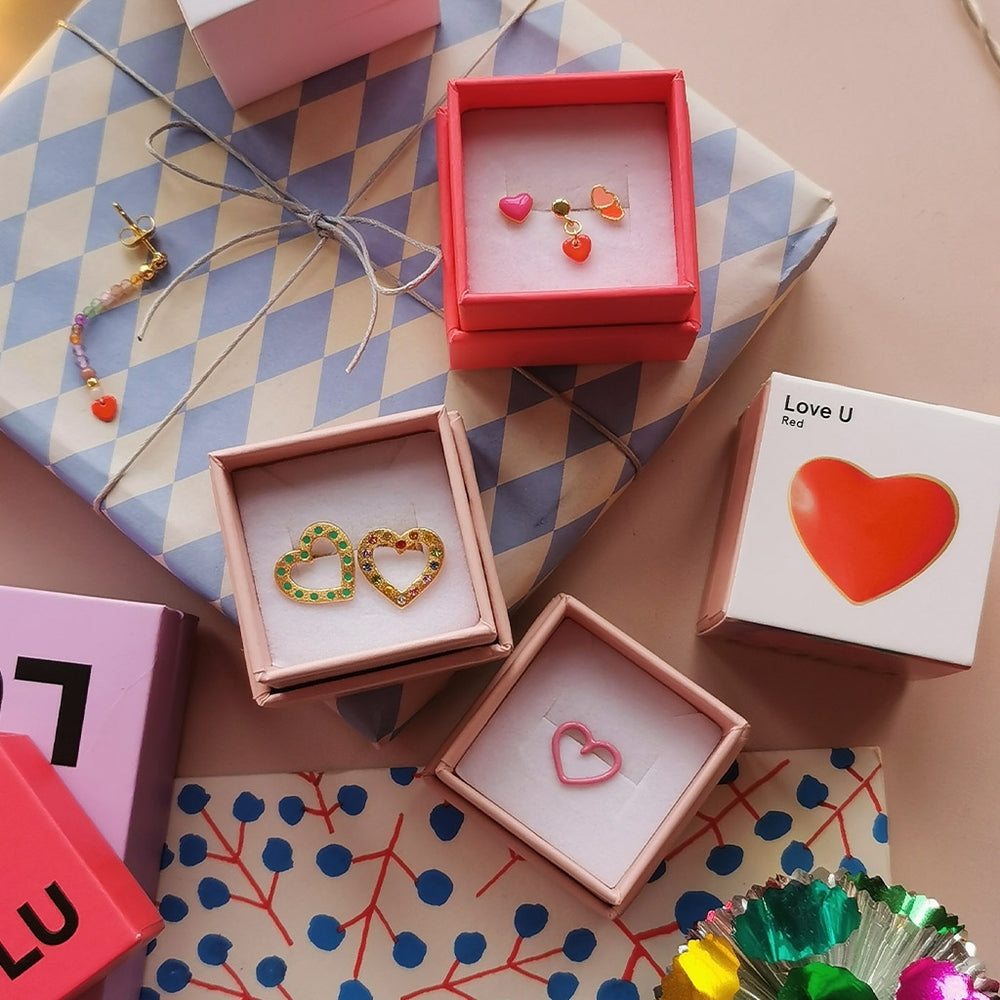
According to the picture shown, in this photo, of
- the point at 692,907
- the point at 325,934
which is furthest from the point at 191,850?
the point at 692,907

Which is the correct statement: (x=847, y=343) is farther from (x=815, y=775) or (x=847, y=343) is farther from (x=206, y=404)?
(x=206, y=404)

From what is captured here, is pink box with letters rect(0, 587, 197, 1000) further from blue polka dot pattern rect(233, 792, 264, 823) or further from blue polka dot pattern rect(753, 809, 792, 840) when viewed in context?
blue polka dot pattern rect(753, 809, 792, 840)

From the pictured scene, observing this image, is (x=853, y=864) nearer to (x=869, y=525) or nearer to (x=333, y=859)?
(x=869, y=525)

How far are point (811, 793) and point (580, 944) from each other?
0.28 meters

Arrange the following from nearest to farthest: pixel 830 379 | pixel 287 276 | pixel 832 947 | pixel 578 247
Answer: pixel 832 947, pixel 578 247, pixel 287 276, pixel 830 379

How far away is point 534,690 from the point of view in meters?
0.94

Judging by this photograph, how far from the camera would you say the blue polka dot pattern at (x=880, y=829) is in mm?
1010

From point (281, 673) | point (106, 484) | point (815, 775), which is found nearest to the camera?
point (281, 673)

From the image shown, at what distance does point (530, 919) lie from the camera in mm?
1007

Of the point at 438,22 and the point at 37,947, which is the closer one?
the point at 37,947

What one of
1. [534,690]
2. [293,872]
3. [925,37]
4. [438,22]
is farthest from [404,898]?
[925,37]

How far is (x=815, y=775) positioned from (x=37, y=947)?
2.41 feet

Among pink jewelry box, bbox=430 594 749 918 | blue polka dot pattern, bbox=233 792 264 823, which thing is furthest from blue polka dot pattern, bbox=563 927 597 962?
blue polka dot pattern, bbox=233 792 264 823

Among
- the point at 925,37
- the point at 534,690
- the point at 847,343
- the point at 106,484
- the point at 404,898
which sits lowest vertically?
the point at 404,898
